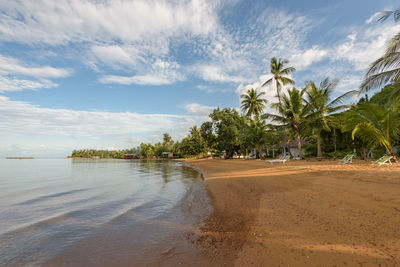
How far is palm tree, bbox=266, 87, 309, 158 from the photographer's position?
1895 cm

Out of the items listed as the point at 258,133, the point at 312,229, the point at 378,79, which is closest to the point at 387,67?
the point at 378,79

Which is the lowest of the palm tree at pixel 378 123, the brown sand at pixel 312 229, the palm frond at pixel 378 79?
the brown sand at pixel 312 229

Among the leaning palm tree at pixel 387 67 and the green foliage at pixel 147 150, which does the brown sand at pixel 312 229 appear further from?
the green foliage at pixel 147 150

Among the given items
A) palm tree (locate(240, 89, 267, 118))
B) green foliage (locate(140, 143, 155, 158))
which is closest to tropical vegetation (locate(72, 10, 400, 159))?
palm tree (locate(240, 89, 267, 118))

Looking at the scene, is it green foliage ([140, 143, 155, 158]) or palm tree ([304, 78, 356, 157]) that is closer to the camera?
palm tree ([304, 78, 356, 157])

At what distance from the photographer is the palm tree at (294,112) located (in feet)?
62.2

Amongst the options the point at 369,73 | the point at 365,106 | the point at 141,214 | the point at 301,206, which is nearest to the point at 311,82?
the point at 365,106

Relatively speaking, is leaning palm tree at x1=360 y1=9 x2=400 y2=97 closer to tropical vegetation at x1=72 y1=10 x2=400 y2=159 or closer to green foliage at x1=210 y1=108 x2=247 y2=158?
tropical vegetation at x1=72 y1=10 x2=400 y2=159

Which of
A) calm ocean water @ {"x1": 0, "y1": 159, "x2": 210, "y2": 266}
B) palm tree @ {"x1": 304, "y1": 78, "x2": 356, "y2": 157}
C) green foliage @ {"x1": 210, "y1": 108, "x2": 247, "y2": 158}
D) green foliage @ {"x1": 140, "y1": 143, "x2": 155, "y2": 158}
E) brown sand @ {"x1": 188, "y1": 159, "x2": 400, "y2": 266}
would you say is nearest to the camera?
brown sand @ {"x1": 188, "y1": 159, "x2": 400, "y2": 266}

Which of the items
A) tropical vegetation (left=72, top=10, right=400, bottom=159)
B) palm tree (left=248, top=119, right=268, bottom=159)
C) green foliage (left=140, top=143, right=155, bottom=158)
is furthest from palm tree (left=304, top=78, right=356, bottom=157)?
green foliage (left=140, top=143, right=155, bottom=158)

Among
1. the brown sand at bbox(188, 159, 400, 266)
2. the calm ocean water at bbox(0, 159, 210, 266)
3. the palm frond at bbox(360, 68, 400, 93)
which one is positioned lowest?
the calm ocean water at bbox(0, 159, 210, 266)

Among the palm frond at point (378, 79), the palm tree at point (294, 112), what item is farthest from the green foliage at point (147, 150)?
the palm frond at point (378, 79)

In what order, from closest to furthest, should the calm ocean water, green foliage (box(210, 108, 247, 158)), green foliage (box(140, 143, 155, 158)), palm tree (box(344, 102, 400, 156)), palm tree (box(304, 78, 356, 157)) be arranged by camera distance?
the calm ocean water < palm tree (box(344, 102, 400, 156)) < palm tree (box(304, 78, 356, 157)) < green foliage (box(210, 108, 247, 158)) < green foliage (box(140, 143, 155, 158))

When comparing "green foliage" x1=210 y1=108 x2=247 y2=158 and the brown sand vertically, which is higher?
"green foliage" x1=210 y1=108 x2=247 y2=158
